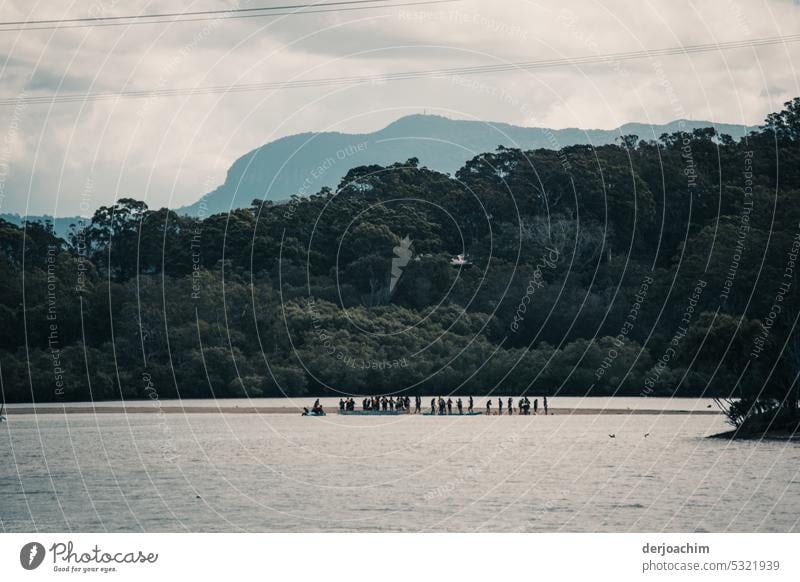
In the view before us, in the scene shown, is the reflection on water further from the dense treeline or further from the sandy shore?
the dense treeline

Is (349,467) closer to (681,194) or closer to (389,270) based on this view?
(389,270)

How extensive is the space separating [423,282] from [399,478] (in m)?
78.5

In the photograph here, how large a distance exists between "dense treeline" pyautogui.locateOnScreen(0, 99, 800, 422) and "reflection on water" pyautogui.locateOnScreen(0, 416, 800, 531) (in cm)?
2300

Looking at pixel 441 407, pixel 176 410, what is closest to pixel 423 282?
pixel 176 410

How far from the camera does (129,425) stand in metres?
96.6

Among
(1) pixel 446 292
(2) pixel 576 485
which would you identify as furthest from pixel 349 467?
(1) pixel 446 292

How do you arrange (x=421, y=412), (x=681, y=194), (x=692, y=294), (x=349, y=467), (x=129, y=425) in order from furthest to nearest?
(x=681, y=194)
(x=692, y=294)
(x=421, y=412)
(x=129, y=425)
(x=349, y=467)

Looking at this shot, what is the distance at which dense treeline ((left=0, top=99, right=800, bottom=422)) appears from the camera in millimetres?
120500

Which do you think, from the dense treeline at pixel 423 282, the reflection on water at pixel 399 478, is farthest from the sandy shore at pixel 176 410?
the reflection on water at pixel 399 478

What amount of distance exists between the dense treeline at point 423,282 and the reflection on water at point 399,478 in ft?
75.5

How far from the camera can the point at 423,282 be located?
139 m

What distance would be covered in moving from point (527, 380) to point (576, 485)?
6264 centimetres

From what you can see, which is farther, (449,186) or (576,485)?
(449,186)

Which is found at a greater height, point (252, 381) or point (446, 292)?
point (446, 292)
